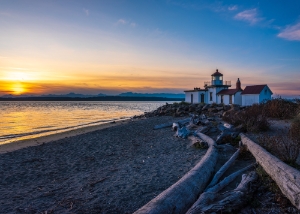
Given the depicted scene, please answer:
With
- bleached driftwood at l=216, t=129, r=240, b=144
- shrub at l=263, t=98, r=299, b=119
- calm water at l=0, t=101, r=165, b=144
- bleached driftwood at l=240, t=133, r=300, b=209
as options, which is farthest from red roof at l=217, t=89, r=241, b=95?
bleached driftwood at l=240, t=133, r=300, b=209

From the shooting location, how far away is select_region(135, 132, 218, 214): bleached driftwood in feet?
12.1

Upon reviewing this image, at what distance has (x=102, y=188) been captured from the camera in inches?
228

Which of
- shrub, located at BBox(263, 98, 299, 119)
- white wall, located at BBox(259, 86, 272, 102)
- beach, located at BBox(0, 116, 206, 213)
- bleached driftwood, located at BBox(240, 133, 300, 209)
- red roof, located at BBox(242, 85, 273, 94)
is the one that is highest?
red roof, located at BBox(242, 85, 273, 94)

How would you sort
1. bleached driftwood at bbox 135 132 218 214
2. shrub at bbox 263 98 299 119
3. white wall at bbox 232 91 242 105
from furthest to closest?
white wall at bbox 232 91 242 105 → shrub at bbox 263 98 299 119 → bleached driftwood at bbox 135 132 218 214

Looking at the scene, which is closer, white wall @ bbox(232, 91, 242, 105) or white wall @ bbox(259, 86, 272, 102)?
white wall @ bbox(259, 86, 272, 102)

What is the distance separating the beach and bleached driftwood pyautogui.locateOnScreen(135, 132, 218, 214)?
0.77m

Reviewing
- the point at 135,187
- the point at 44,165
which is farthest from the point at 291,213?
the point at 44,165

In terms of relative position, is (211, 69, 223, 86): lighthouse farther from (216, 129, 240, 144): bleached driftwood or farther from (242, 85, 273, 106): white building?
(216, 129, 240, 144): bleached driftwood

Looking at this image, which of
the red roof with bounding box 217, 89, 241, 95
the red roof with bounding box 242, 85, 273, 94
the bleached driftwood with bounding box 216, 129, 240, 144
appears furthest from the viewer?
the red roof with bounding box 217, 89, 241, 95

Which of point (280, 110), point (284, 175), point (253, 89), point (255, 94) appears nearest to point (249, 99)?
point (255, 94)

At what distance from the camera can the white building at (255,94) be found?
34281 mm

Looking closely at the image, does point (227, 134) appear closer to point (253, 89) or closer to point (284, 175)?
point (284, 175)

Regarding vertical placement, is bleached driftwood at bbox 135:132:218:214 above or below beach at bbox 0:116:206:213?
above

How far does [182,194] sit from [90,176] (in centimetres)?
361
